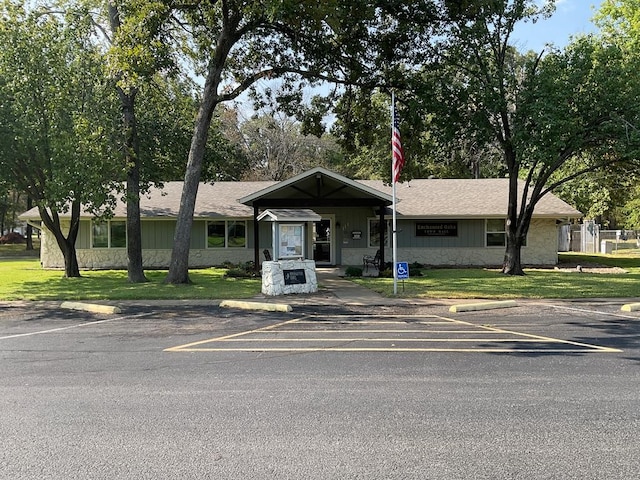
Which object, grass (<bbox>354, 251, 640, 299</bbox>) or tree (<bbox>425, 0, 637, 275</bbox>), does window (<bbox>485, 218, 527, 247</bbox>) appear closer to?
grass (<bbox>354, 251, 640, 299</bbox>)

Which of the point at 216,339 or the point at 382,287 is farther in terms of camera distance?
the point at 382,287

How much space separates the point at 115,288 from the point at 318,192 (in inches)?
328

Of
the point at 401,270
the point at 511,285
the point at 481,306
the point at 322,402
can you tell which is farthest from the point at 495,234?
the point at 322,402

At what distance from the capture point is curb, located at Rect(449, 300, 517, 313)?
1212cm

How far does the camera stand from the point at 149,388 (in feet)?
19.6

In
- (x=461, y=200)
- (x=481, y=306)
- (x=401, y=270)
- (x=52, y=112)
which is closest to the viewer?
(x=481, y=306)

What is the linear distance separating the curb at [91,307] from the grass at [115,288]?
1.08 m

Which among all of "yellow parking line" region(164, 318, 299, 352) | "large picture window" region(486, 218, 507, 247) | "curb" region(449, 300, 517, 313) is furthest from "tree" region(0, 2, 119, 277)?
"large picture window" region(486, 218, 507, 247)

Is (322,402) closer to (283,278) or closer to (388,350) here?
(388,350)

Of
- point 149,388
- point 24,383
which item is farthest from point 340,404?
point 24,383

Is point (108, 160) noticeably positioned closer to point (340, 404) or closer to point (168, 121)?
point (168, 121)

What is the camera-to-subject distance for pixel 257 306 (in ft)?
41.5

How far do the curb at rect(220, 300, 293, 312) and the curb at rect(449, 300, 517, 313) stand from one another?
3841 mm

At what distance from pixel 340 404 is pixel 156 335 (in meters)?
5.02
